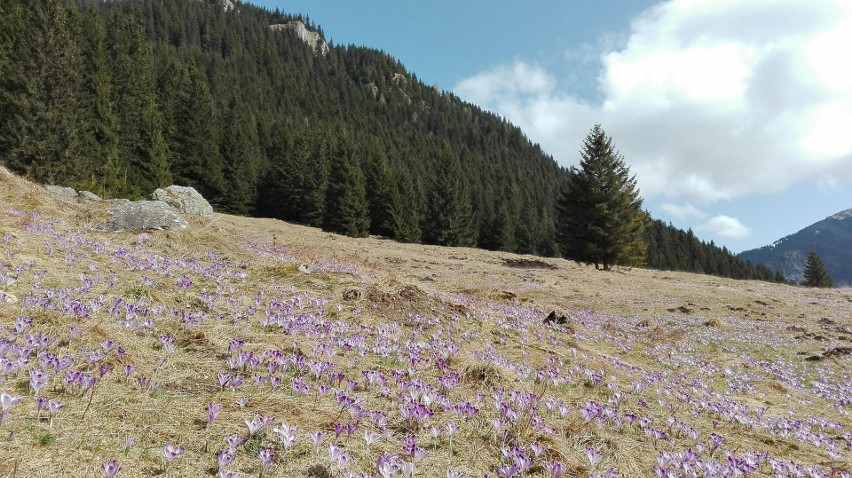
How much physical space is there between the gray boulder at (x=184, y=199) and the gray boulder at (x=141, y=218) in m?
8.04

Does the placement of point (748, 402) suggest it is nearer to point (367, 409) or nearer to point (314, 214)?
point (367, 409)

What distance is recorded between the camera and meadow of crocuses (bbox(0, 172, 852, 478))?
232 centimetres

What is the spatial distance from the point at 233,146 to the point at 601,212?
4996 centimetres

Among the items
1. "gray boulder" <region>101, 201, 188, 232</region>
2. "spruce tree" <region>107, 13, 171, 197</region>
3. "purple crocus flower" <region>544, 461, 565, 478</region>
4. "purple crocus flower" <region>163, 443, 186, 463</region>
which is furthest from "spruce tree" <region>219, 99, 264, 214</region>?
"purple crocus flower" <region>544, 461, 565, 478</region>

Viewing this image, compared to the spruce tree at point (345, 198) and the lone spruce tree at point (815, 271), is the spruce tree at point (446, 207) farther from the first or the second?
the lone spruce tree at point (815, 271)

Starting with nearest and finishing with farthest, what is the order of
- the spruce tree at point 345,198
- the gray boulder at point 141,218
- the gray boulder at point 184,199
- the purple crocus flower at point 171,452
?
the purple crocus flower at point 171,452 < the gray boulder at point 141,218 < the gray boulder at point 184,199 < the spruce tree at point 345,198

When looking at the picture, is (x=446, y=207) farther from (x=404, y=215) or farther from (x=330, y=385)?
(x=330, y=385)

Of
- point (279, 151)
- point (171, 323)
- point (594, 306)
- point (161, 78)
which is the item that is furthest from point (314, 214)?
point (171, 323)

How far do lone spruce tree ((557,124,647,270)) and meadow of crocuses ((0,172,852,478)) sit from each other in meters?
24.9

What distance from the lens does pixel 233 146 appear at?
60781mm

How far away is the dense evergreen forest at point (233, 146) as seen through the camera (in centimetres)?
2684

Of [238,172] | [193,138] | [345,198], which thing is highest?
[193,138]

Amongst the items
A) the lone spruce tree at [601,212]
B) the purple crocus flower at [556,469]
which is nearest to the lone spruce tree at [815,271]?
the lone spruce tree at [601,212]

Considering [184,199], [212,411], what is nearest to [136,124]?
[184,199]
